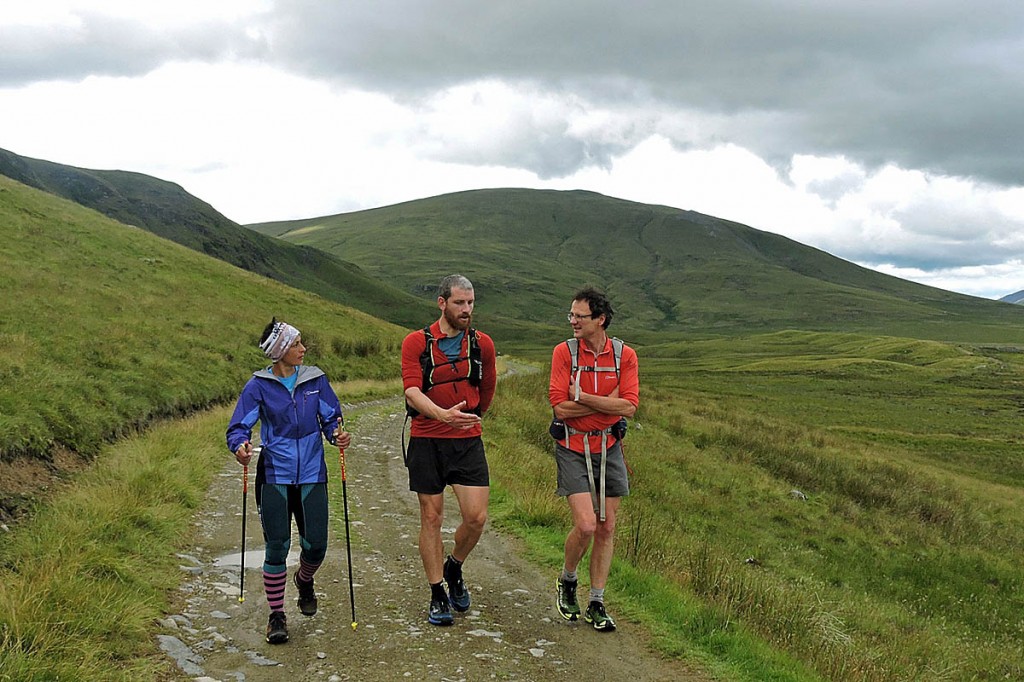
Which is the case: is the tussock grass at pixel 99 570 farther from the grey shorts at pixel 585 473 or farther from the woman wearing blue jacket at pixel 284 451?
the grey shorts at pixel 585 473

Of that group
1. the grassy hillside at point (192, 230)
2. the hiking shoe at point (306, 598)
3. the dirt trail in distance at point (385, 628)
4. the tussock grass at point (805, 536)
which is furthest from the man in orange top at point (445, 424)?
the grassy hillside at point (192, 230)

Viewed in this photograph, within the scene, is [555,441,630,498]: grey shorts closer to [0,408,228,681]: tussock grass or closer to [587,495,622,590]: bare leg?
[587,495,622,590]: bare leg

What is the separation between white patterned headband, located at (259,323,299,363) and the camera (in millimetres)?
6387

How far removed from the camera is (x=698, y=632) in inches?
275

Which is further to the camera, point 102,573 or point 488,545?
point 488,545

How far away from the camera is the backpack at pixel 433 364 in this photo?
666 cm

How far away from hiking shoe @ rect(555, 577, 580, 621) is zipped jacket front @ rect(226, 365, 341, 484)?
2.57 m

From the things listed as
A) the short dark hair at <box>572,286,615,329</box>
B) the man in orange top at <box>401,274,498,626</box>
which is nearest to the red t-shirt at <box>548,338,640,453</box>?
the short dark hair at <box>572,286,615,329</box>

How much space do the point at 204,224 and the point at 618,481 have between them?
204843mm

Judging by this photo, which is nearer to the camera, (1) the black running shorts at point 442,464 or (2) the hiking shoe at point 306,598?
(1) the black running shorts at point 442,464

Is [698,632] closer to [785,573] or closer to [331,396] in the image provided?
[331,396]

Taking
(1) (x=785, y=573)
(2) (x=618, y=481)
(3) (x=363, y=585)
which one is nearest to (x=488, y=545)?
(3) (x=363, y=585)

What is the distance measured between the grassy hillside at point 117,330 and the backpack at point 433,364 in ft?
26.9

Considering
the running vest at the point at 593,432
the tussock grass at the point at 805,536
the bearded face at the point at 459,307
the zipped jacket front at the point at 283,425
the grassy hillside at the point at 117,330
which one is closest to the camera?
the zipped jacket front at the point at 283,425
